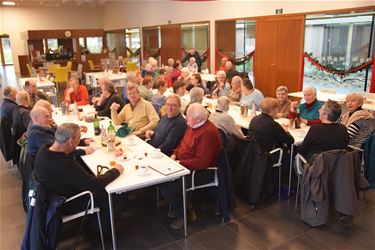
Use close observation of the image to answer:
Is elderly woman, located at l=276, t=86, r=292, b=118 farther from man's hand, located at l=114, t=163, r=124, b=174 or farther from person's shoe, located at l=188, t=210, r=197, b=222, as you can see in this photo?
man's hand, located at l=114, t=163, r=124, b=174

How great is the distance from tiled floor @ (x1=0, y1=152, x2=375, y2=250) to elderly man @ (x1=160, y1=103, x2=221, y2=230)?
11.8 inches

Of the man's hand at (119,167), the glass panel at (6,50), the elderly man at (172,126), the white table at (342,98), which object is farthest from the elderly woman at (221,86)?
the glass panel at (6,50)

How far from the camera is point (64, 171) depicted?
2385mm

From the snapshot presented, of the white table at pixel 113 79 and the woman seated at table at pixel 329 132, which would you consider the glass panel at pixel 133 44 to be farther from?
the woman seated at table at pixel 329 132

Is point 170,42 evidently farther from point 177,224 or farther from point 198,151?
point 177,224

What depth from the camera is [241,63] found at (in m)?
9.34

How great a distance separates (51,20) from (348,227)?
19032 mm

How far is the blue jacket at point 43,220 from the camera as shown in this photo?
2.32m

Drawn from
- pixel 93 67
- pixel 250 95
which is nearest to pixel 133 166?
pixel 250 95

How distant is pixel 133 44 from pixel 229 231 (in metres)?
13.4

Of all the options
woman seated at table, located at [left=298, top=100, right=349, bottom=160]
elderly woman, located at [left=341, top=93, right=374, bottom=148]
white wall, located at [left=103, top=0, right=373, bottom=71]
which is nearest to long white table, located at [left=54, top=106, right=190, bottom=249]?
woman seated at table, located at [left=298, top=100, right=349, bottom=160]

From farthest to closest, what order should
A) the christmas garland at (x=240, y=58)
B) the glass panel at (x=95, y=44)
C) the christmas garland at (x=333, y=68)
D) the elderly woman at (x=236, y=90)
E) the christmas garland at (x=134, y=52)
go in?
the glass panel at (x=95, y=44) → the christmas garland at (x=134, y=52) → the christmas garland at (x=240, y=58) → the christmas garland at (x=333, y=68) → the elderly woman at (x=236, y=90)

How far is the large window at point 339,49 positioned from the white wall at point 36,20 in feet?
49.7

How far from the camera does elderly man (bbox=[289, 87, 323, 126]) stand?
4066 millimetres
